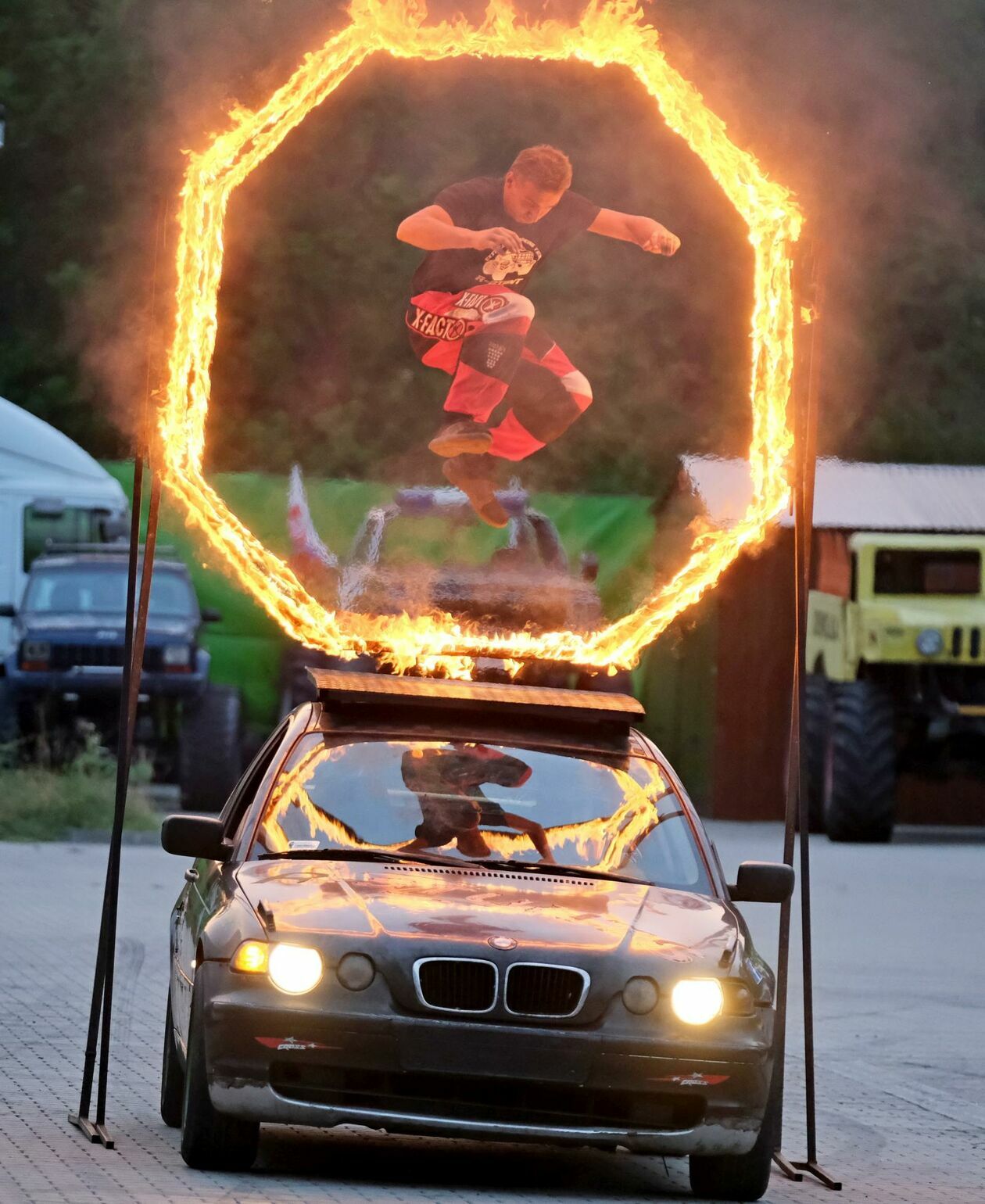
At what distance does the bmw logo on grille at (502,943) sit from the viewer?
24.4 feet

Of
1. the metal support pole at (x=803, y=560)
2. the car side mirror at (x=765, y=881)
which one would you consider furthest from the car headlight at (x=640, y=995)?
the metal support pole at (x=803, y=560)

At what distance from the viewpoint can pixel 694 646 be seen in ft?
93.0

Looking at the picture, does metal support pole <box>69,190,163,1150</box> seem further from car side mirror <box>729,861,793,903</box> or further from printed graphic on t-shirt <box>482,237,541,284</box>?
car side mirror <box>729,861,793,903</box>

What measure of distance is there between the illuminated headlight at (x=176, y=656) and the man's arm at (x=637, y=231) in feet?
50.8

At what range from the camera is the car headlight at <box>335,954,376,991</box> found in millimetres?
7405

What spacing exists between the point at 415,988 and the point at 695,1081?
850mm

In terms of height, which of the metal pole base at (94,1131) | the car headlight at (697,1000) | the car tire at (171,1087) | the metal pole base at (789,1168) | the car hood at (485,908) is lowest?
the metal pole base at (789,1168)

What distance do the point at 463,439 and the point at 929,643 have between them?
52.1 feet

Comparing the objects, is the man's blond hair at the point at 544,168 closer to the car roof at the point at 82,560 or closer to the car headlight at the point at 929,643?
the car headlight at the point at 929,643

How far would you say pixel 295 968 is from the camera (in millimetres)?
7445

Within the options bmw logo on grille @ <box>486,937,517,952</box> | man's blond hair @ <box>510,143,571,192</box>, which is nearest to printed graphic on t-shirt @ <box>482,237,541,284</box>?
man's blond hair @ <box>510,143,571,192</box>

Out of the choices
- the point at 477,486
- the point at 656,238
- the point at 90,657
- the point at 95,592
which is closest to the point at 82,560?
the point at 95,592

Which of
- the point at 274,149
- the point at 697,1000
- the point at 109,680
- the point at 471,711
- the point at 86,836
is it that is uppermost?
the point at 274,149

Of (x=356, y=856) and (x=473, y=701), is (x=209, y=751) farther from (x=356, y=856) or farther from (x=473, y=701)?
(x=356, y=856)
